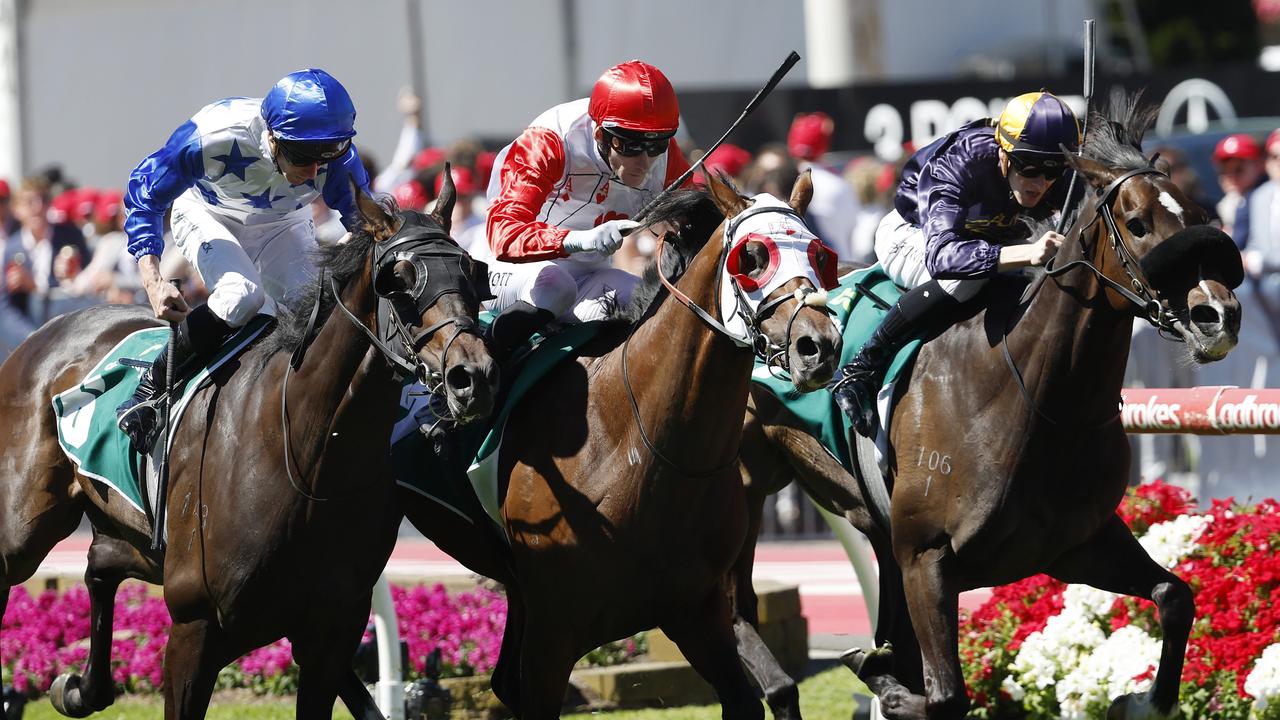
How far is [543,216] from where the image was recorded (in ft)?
20.7

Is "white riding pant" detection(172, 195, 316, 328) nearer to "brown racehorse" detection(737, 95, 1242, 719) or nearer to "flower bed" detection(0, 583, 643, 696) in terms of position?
"flower bed" detection(0, 583, 643, 696)

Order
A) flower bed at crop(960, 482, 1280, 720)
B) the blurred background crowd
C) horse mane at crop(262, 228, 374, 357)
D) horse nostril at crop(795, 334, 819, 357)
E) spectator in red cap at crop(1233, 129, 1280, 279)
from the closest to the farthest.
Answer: horse nostril at crop(795, 334, 819, 357)
horse mane at crop(262, 228, 374, 357)
flower bed at crop(960, 482, 1280, 720)
spectator in red cap at crop(1233, 129, 1280, 279)
the blurred background crowd

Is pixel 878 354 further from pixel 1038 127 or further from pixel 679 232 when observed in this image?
pixel 679 232

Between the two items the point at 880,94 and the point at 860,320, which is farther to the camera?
the point at 880,94

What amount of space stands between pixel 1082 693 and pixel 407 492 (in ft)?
8.14

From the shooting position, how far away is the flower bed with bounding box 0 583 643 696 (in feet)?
26.3

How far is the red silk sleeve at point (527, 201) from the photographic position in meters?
5.77

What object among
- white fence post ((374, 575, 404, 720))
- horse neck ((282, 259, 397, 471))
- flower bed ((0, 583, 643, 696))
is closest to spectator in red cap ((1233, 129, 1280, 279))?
flower bed ((0, 583, 643, 696))

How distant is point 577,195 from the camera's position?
247 inches

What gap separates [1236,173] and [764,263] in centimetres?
729

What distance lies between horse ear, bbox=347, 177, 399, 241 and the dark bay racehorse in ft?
2.53

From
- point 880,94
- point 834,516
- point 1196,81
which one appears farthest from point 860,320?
point 1196,81

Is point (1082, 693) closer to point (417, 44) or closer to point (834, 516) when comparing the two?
point (834, 516)

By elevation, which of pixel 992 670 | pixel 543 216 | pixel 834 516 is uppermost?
pixel 543 216
